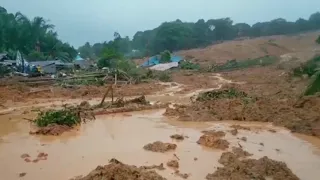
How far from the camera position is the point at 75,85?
23.0 metres

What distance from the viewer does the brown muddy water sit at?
7711 millimetres

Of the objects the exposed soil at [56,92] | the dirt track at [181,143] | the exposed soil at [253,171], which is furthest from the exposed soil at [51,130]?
the exposed soil at [56,92]

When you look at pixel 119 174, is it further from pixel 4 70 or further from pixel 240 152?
pixel 4 70

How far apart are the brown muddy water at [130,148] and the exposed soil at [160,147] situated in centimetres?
15

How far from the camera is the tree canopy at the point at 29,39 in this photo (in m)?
38.0

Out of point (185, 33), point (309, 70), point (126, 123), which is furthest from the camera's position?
point (185, 33)

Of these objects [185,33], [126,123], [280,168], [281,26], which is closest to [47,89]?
[126,123]

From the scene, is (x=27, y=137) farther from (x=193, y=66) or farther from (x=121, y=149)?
(x=193, y=66)

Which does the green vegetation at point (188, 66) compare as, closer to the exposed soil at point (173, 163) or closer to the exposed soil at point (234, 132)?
the exposed soil at point (234, 132)

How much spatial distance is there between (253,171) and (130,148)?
3436 millimetres

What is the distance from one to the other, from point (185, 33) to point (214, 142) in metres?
48.2

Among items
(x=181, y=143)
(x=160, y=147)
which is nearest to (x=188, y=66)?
(x=181, y=143)

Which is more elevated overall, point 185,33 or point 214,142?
point 185,33

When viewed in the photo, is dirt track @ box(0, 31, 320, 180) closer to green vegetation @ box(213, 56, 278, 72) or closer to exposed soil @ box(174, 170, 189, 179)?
exposed soil @ box(174, 170, 189, 179)
